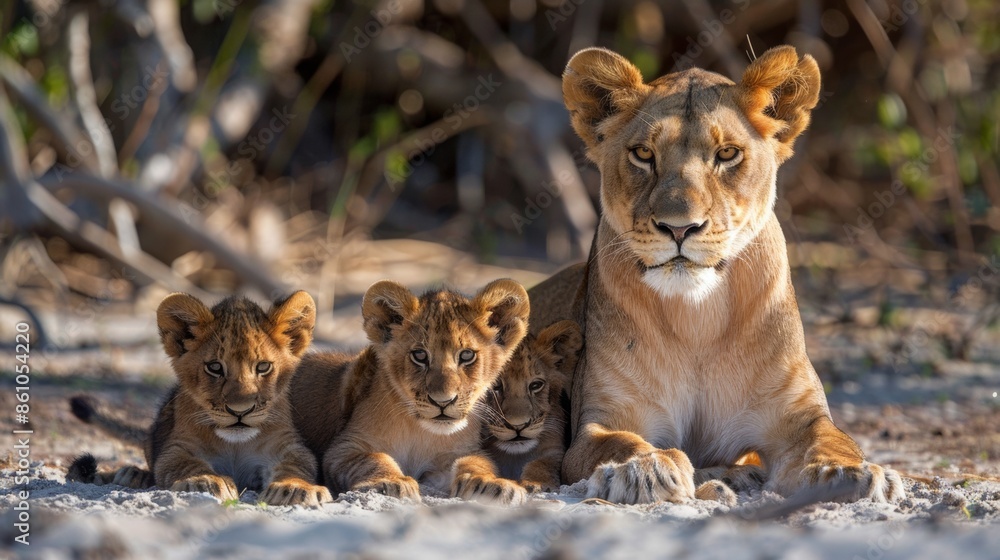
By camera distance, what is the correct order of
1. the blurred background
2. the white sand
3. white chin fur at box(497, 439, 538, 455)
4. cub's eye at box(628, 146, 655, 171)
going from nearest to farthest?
the white sand < cub's eye at box(628, 146, 655, 171) < white chin fur at box(497, 439, 538, 455) < the blurred background

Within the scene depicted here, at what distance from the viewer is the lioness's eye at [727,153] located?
4918 mm

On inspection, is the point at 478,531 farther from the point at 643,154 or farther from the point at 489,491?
the point at 643,154

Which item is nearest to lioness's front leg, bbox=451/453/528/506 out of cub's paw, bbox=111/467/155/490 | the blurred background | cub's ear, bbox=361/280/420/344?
cub's ear, bbox=361/280/420/344

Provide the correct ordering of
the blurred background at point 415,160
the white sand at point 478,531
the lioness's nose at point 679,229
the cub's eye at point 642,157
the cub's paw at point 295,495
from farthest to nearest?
1. the blurred background at point 415,160
2. the cub's eye at point 642,157
3. the lioness's nose at point 679,229
4. the cub's paw at point 295,495
5. the white sand at point 478,531

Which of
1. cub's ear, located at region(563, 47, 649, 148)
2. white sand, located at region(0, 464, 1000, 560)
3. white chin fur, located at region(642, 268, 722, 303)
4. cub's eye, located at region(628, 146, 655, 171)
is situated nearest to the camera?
white sand, located at region(0, 464, 1000, 560)

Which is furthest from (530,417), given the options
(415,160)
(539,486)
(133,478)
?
(415,160)

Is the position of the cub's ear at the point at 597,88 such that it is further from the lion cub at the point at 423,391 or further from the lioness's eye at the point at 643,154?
the lion cub at the point at 423,391

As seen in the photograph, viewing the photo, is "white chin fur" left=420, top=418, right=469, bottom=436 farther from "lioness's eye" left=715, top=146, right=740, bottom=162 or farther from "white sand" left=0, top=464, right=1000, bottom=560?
"lioness's eye" left=715, top=146, right=740, bottom=162

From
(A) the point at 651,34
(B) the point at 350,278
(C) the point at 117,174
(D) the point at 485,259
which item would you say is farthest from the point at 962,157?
(C) the point at 117,174

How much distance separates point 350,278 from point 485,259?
117 cm

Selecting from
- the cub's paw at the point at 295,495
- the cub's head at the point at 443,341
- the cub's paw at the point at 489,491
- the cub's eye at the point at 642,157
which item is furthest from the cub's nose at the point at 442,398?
the cub's eye at the point at 642,157

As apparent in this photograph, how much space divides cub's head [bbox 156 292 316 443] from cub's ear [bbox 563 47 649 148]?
4.53 feet

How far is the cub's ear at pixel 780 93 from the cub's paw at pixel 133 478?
2.71 m

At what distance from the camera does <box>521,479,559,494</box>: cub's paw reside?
468 centimetres
